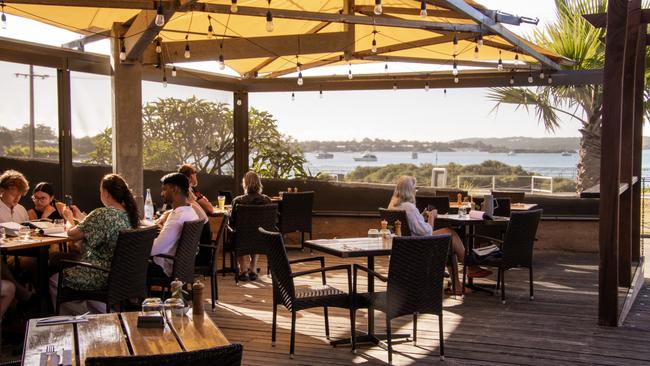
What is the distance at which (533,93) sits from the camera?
12484 mm

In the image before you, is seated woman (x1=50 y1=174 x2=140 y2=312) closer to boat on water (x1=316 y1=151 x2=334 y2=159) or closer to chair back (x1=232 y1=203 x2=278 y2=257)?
chair back (x1=232 y1=203 x2=278 y2=257)

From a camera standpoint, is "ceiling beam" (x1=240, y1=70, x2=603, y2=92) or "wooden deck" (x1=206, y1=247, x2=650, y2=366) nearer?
"wooden deck" (x1=206, y1=247, x2=650, y2=366)

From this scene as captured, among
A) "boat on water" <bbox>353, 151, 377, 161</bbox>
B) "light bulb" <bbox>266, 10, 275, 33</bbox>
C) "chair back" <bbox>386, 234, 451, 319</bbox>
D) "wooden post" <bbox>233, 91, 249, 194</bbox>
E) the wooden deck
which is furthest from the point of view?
"boat on water" <bbox>353, 151, 377, 161</bbox>

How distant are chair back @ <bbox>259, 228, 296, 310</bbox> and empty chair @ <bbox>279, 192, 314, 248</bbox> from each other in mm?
5059

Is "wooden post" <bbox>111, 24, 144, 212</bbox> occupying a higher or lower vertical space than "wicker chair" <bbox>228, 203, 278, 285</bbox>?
higher

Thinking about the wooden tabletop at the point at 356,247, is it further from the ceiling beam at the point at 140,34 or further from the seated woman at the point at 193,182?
the ceiling beam at the point at 140,34

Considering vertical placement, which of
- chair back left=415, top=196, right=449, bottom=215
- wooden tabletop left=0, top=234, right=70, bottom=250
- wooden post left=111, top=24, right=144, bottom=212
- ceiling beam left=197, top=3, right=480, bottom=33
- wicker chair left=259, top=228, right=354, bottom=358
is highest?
ceiling beam left=197, top=3, right=480, bottom=33

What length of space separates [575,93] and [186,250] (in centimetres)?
849

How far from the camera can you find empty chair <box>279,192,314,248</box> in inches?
416

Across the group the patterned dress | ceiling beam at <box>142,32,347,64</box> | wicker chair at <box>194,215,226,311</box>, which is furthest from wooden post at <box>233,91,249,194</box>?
the patterned dress

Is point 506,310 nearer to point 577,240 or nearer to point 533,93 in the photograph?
point 577,240

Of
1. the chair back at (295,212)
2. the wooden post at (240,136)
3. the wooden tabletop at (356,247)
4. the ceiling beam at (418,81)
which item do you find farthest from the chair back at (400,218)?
the wooden post at (240,136)

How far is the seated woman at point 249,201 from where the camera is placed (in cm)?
848

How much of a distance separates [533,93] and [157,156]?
652 centimetres
